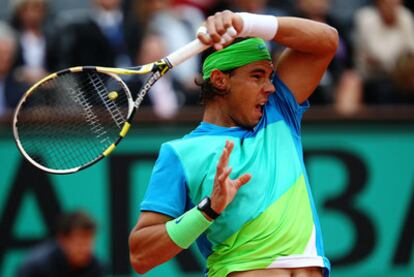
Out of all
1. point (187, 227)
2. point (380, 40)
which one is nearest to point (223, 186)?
point (187, 227)

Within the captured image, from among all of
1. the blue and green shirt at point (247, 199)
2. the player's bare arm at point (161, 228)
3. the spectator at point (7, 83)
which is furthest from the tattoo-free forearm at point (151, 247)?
the spectator at point (7, 83)

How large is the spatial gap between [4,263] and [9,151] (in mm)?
990

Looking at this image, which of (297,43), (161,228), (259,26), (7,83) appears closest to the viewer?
(161,228)

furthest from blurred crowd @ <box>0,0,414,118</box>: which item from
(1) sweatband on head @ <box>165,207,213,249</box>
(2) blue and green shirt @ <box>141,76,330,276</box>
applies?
(1) sweatband on head @ <box>165,207,213,249</box>

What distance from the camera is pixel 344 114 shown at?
1026 centimetres

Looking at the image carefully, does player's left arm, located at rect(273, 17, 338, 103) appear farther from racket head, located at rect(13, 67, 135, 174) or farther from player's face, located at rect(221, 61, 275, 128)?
→ racket head, located at rect(13, 67, 135, 174)

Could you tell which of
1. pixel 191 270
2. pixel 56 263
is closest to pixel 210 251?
pixel 56 263

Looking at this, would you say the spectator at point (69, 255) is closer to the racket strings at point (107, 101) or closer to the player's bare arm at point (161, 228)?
Result: the racket strings at point (107, 101)

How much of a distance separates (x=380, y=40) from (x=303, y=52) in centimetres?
555

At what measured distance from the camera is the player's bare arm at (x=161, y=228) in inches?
200

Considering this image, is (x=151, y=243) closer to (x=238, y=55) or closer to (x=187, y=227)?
(x=187, y=227)

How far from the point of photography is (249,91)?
5445 millimetres

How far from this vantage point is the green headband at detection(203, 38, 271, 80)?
215 inches

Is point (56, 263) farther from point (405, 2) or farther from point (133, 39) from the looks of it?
point (405, 2)
